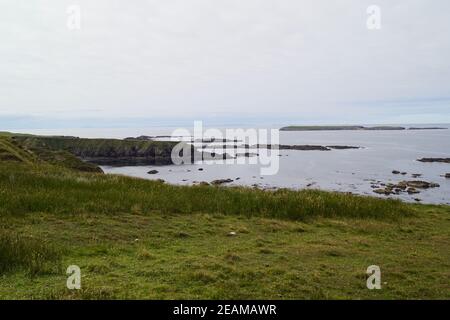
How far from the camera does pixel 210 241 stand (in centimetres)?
1319

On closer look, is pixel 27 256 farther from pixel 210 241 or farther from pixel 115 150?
pixel 115 150

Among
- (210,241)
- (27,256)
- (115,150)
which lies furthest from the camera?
(115,150)

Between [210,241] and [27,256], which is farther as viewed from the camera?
[210,241]

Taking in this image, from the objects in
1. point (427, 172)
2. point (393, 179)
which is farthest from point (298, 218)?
point (427, 172)

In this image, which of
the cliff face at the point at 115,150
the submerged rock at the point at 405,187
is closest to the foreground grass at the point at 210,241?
the submerged rock at the point at 405,187

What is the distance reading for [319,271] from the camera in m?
9.78

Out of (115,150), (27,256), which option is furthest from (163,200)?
(115,150)

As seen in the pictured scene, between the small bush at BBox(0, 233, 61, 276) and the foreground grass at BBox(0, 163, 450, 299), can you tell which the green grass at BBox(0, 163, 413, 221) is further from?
the small bush at BBox(0, 233, 61, 276)

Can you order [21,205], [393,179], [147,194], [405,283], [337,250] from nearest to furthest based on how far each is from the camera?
[405,283] < [337,250] < [21,205] < [147,194] < [393,179]

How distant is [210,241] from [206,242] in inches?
8.0

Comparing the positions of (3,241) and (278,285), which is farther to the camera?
(3,241)

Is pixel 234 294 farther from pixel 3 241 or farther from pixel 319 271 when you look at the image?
pixel 3 241

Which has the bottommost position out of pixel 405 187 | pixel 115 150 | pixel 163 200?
pixel 405 187
